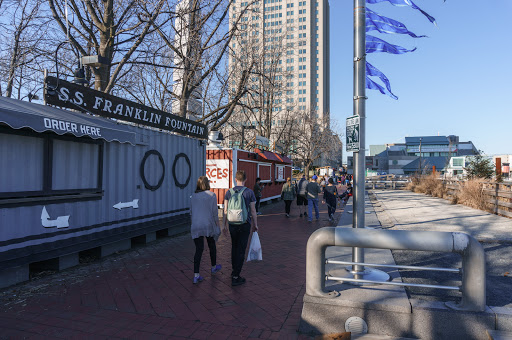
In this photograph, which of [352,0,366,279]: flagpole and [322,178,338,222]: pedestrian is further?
[322,178,338,222]: pedestrian

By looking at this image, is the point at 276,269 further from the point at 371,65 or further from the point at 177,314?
the point at 371,65

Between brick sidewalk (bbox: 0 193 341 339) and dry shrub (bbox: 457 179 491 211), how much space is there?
10.4 metres

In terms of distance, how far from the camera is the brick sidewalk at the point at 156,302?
11.1 feet

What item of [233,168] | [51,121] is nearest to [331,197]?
[233,168]

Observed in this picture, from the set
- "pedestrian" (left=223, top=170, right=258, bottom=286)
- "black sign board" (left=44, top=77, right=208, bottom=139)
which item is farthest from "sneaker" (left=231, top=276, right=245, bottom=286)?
"black sign board" (left=44, top=77, right=208, bottom=139)

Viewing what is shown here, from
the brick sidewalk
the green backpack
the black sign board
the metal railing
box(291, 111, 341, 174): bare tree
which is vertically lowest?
the brick sidewalk

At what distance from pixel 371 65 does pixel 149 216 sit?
5778 millimetres

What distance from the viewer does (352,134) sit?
452 centimetres

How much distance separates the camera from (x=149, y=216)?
770 cm

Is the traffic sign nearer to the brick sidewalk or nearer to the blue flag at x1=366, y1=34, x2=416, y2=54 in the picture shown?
the blue flag at x1=366, y1=34, x2=416, y2=54

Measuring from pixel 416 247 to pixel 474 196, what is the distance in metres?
12.9

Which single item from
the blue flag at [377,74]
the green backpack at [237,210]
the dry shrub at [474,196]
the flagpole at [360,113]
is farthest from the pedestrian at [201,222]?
the dry shrub at [474,196]

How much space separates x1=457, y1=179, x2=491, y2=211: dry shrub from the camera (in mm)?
12883

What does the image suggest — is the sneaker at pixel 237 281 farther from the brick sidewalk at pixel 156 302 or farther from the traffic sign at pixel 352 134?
the traffic sign at pixel 352 134
